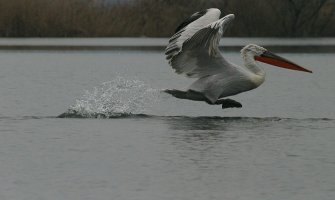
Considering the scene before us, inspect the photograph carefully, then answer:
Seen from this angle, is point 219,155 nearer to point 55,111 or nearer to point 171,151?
point 171,151

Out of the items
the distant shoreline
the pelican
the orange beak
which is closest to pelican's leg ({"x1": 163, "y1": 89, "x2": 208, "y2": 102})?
the pelican

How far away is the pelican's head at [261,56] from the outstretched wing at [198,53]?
1.97 ft

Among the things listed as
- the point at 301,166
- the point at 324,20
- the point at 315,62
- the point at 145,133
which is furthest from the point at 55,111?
the point at 324,20

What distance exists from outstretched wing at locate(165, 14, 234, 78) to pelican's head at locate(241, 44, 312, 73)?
1.97ft

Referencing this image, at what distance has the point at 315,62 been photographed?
88.3ft

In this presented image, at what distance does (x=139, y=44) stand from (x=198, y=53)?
1036 inches

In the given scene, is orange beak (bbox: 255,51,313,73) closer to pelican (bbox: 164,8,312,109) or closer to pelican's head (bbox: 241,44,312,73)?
pelican's head (bbox: 241,44,312,73)

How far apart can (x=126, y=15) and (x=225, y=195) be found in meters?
30.4

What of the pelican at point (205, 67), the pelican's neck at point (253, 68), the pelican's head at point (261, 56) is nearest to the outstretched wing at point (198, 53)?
the pelican at point (205, 67)

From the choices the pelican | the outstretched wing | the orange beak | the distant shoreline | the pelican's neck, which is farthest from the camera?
the distant shoreline

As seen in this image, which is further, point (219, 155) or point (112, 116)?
point (112, 116)

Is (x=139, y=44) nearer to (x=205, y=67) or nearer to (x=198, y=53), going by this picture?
(x=205, y=67)

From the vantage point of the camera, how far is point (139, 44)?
38906mm

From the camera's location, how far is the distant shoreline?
34.5m
